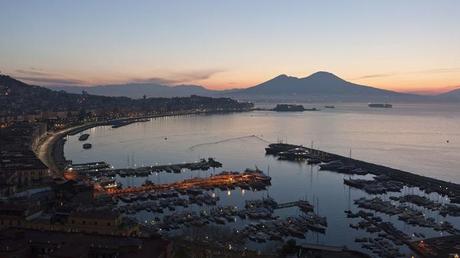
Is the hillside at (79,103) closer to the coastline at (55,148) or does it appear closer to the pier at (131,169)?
the coastline at (55,148)

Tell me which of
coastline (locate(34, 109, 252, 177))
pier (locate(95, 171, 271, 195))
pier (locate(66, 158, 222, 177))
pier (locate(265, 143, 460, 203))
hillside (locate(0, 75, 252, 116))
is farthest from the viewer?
hillside (locate(0, 75, 252, 116))

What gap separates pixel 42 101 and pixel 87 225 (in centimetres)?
3852

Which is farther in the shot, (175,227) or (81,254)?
(175,227)

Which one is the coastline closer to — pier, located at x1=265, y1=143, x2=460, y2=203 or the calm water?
the calm water

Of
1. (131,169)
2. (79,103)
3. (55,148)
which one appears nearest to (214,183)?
(131,169)

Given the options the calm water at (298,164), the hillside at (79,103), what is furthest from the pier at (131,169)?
the hillside at (79,103)

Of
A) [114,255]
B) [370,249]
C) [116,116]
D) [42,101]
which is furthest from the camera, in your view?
[42,101]

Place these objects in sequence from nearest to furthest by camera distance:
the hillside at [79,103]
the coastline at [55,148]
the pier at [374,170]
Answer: the pier at [374,170]
the coastline at [55,148]
the hillside at [79,103]

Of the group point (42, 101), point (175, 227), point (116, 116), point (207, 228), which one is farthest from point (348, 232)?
point (42, 101)

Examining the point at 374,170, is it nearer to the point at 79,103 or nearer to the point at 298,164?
the point at 298,164

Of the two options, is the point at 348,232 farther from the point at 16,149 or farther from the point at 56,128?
the point at 56,128

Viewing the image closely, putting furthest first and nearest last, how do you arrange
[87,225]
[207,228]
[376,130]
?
[376,130] → [207,228] → [87,225]

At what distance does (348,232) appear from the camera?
7.38 meters

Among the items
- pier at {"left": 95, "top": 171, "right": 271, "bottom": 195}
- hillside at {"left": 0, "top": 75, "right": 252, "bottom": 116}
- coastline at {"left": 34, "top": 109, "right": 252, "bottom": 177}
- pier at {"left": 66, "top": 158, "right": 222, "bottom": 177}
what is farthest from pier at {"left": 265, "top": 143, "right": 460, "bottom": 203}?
hillside at {"left": 0, "top": 75, "right": 252, "bottom": 116}
